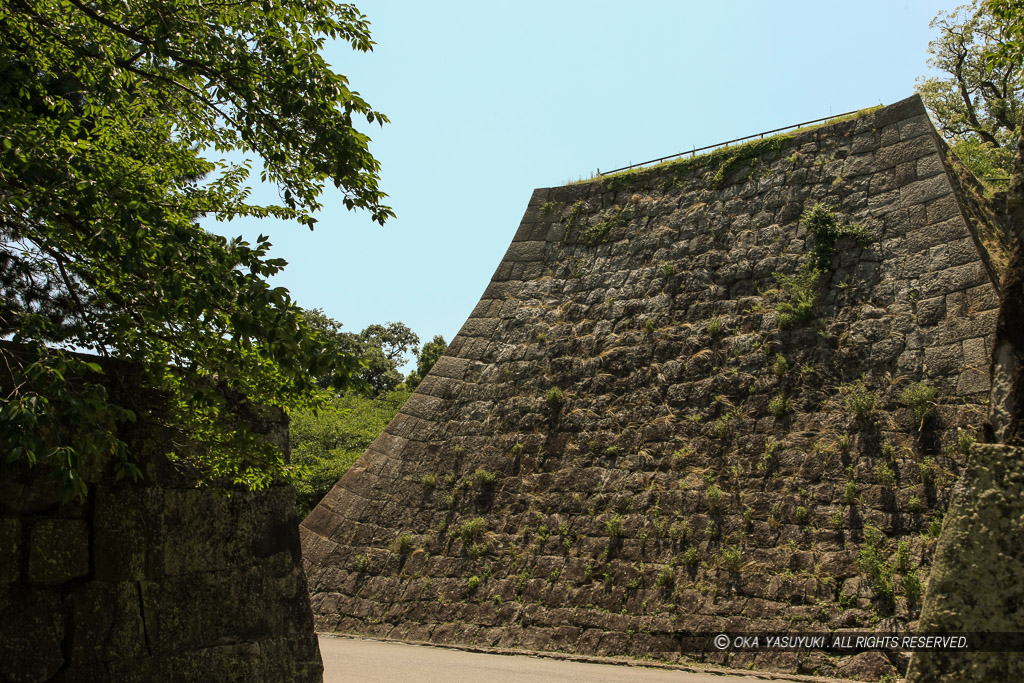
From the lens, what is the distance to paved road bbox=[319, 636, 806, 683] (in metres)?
6.91

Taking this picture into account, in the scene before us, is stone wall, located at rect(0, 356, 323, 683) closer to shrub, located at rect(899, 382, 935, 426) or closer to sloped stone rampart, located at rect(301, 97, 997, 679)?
sloped stone rampart, located at rect(301, 97, 997, 679)

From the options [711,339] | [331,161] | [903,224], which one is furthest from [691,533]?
[331,161]

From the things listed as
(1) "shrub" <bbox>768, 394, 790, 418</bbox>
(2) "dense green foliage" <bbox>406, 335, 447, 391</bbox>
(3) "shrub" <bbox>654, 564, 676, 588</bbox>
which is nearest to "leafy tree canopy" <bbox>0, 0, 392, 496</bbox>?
(3) "shrub" <bbox>654, 564, 676, 588</bbox>

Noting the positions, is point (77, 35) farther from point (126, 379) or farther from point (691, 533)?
point (691, 533)

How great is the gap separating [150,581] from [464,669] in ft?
12.6

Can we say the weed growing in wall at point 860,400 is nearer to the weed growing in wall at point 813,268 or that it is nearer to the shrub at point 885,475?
the shrub at point 885,475

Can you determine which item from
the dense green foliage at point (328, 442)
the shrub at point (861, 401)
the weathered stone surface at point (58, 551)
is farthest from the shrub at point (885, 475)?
the dense green foliage at point (328, 442)

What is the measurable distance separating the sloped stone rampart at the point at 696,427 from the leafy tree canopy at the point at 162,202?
5.25 metres

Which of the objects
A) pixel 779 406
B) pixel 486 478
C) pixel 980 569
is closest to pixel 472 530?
pixel 486 478

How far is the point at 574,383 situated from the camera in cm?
1102

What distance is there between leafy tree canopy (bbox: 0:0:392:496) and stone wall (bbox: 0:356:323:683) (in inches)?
10.2

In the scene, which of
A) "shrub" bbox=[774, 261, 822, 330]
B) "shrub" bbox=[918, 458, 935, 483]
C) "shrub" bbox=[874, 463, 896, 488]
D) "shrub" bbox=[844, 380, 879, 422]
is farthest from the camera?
"shrub" bbox=[774, 261, 822, 330]

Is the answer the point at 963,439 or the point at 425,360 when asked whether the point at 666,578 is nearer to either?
the point at 963,439

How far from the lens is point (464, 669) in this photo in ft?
24.6
